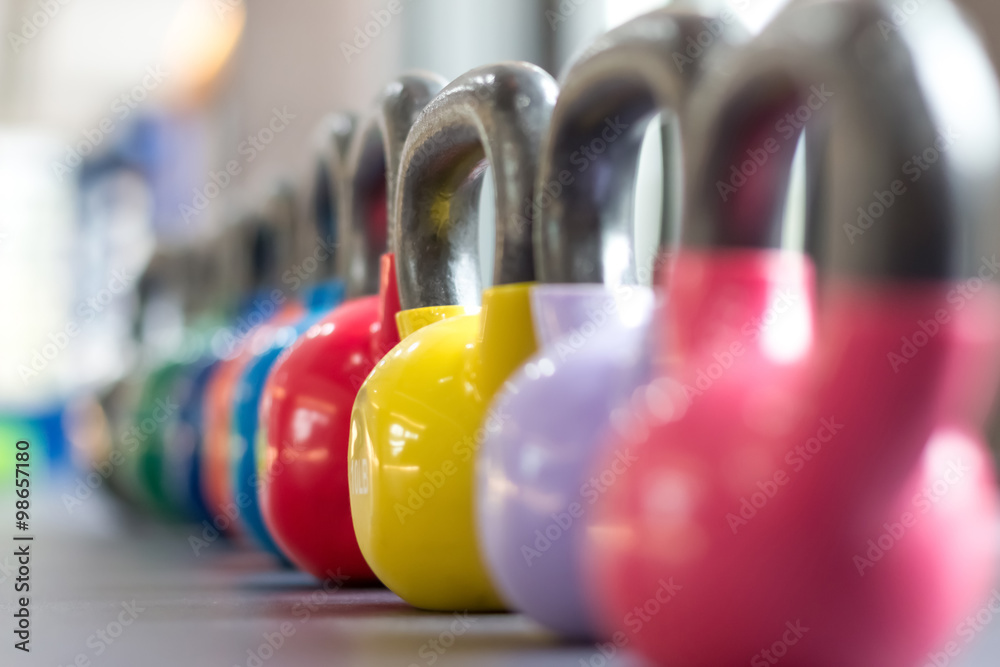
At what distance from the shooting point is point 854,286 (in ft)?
1.55

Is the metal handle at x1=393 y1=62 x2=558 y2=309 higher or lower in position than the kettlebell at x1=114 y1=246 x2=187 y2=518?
higher

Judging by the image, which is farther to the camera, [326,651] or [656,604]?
[326,651]

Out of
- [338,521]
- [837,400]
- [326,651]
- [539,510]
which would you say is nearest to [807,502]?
[837,400]

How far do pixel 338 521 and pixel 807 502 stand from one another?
465 mm

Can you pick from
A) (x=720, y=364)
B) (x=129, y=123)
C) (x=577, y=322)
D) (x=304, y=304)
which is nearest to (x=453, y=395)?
(x=577, y=322)

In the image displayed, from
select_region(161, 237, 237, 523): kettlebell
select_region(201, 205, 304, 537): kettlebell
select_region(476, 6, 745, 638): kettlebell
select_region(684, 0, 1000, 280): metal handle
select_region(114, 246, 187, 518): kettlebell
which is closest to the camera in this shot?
select_region(684, 0, 1000, 280): metal handle

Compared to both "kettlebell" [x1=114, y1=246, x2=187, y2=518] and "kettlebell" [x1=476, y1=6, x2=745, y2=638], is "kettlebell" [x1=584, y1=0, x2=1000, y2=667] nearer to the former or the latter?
"kettlebell" [x1=476, y1=6, x2=745, y2=638]

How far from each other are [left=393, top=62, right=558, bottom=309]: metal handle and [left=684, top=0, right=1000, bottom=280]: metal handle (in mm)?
242

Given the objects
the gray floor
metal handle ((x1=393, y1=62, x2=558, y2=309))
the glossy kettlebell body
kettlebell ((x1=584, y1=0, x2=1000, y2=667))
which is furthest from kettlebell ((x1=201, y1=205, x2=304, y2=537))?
kettlebell ((x1=584, y1=0, x2=1000, y2=667))

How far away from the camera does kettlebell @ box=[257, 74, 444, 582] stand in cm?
88

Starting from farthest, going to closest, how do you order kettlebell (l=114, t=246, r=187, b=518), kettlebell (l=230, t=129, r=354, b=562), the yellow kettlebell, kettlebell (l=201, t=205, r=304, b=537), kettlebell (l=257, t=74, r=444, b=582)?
kettlebell (l=114, t=246, r=187, b=518)
kettlebell (l=201, t=205, r=304, b=537)
kettlebell (l=230, t=129, r=354, b=562)
kettlebell (l=257, t=74, r=444, b=582)
the yellow kettlebell

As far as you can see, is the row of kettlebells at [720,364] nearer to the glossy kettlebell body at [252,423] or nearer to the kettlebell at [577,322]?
the kettlebell at [577,322]

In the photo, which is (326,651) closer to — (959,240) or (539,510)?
(539,510)

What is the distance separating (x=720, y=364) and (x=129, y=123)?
4.59 m
